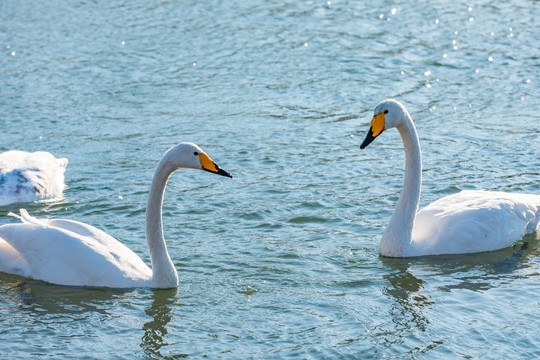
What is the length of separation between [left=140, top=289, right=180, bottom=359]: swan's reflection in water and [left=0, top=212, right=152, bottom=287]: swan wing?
0.91ft

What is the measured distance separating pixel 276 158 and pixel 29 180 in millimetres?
3467

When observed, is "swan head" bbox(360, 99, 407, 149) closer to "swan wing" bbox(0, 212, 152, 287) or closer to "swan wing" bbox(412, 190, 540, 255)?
"swan wing" bbox(412, 190, 540, 255)

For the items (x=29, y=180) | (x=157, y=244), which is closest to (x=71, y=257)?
(x=157, y=244)

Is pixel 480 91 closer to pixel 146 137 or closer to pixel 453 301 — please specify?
pixel 146 137

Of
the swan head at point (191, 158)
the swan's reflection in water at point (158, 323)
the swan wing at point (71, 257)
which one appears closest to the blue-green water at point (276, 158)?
the swan's reflection in water at point (158, 323)

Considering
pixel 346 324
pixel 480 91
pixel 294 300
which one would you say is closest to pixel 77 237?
pixel 294 300

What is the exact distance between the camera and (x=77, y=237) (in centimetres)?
828

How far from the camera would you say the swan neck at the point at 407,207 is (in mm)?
9094

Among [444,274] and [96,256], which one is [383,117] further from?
[96,256]

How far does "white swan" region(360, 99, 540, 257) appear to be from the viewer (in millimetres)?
9078

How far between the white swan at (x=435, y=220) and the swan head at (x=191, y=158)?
1903 millimetres

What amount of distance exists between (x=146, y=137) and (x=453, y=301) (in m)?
6.95

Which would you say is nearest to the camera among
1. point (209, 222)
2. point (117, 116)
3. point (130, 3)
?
point (209, 222)

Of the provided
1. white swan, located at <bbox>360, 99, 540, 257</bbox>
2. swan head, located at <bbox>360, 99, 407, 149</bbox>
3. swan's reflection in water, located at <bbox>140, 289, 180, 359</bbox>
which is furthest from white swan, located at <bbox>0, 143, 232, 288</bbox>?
white swan, located at <bbox>360, 99, 540, 257</bbox>
